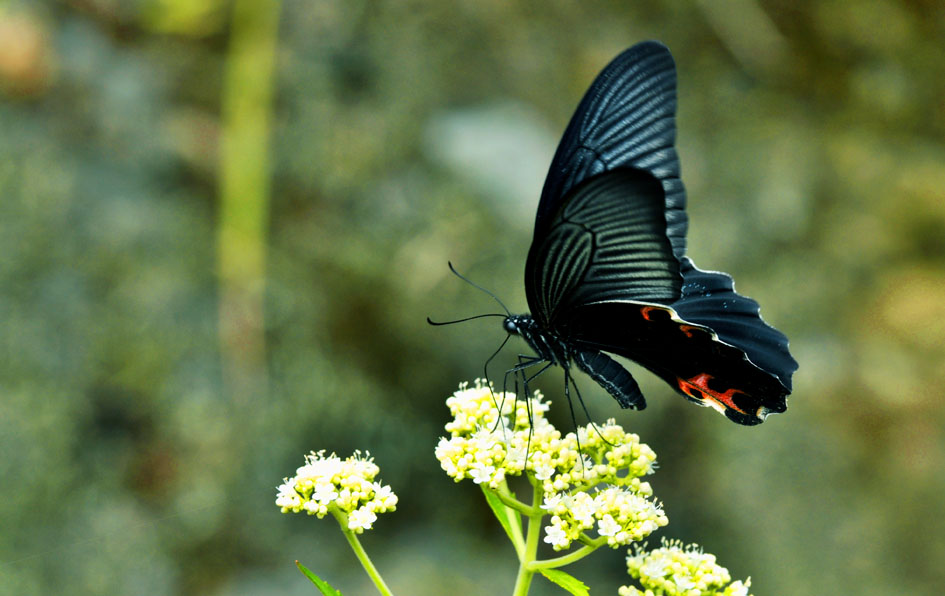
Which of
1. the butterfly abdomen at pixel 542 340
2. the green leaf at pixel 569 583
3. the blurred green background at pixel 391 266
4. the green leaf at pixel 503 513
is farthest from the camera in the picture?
the blurred green background at pixel 391 266

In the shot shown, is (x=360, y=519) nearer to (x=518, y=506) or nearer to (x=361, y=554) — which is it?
(x=361, y=554)

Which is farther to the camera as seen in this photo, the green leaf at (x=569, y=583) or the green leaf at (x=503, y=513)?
the green leaf at (x=503, y=513)

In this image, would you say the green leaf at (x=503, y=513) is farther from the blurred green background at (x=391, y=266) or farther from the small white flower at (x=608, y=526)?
the blurred green background at (x=391, y=266)

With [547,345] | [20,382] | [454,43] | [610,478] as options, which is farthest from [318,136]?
[610,478]

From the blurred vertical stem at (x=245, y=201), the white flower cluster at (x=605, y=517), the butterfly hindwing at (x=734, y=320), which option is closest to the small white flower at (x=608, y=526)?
the white flower cluster at (x=605, y=517)

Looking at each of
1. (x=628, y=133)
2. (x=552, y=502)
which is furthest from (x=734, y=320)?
(x=552, y=502)
